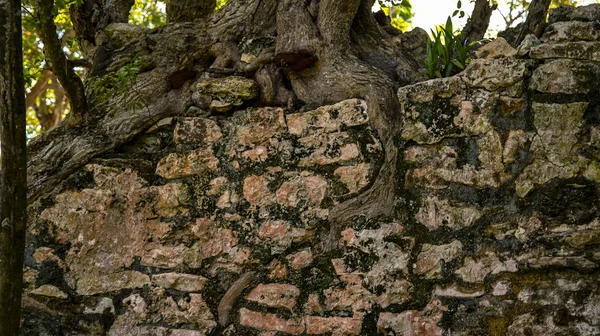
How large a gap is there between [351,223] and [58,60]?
1.82m

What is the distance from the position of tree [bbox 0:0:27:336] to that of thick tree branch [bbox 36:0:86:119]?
77 cm

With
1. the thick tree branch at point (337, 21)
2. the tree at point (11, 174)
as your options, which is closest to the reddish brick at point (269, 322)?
the tree at point (11, 174)

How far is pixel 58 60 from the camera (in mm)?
3795

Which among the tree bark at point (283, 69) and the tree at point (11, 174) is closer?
the tree at point (11, 174)

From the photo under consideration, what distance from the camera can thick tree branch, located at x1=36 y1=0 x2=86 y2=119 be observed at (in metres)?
3.59

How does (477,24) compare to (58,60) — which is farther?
(477,24)

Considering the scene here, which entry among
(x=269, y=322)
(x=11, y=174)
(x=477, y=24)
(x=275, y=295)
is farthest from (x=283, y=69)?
(x=11, y=174)

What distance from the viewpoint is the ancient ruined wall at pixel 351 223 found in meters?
3.14

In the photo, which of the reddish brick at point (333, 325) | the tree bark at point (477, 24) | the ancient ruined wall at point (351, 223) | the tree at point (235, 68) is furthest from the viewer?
the tree bark at point (477, 24)

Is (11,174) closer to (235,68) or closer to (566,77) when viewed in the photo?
(235,68)

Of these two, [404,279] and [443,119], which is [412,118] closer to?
[443,119]

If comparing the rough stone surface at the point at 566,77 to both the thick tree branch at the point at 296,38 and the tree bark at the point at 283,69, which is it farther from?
the thick tree branch at the point at 296,38

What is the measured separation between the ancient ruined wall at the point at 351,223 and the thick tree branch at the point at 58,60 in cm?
40

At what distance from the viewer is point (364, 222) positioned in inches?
134
